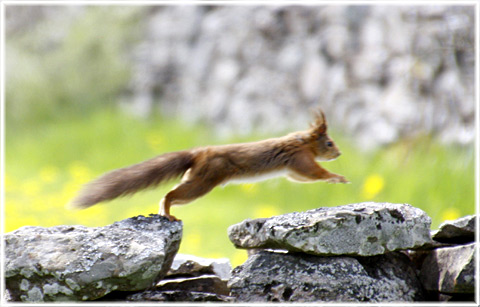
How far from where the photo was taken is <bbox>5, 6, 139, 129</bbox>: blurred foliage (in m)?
9.56

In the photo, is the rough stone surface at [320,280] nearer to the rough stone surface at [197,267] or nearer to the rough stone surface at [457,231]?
the rough stone surface at [457,231]

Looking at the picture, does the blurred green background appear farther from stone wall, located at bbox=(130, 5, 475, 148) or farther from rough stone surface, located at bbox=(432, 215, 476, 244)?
rough stone surface, located at bbox=(432, 215, 476, 244)

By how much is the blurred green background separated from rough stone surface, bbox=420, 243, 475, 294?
52.8 inches

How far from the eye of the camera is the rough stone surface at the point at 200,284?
3227 mm

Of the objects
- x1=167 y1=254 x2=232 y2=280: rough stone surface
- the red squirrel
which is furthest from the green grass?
x1=167 y1=254 x2=232 y2=280: rough stone surface

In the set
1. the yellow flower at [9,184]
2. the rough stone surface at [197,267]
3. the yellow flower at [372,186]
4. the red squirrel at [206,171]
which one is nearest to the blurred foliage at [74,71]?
the yellow flower at [9,184]

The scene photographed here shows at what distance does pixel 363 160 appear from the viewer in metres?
6.32

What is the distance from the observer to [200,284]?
3252 millimetres

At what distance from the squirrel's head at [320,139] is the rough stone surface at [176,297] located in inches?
55.3

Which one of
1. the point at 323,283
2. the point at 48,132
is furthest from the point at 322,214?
the point at 48,132

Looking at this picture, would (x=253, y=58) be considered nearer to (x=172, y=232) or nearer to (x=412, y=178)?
(x=412, y=178)

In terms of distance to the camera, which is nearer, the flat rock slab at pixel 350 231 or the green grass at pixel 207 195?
the flat rock slab at pixel 350 231

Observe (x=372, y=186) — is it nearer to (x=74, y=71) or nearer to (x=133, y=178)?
(x=133, y=178)

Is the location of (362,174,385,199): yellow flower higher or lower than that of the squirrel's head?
higher
